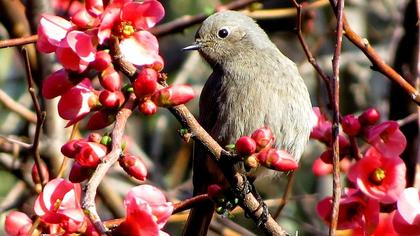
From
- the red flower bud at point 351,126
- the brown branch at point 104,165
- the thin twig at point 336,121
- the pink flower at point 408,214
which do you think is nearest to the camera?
the brown branch at point 104,165

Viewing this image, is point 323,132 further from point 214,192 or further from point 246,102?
point 246,102

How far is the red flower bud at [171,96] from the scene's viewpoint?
7.57 feet

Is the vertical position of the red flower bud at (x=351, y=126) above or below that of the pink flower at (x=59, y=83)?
below

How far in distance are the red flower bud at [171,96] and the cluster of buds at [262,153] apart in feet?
0.83

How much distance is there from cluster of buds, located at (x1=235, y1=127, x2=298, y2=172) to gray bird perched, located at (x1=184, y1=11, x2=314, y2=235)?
1.50 meters

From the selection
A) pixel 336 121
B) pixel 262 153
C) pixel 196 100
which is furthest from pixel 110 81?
pixel 196 100

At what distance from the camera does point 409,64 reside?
441 centimetres

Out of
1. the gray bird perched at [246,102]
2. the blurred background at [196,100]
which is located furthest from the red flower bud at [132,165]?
the gray bird perched at [246,102]

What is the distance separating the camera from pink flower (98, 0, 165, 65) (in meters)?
2.45

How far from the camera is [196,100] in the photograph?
6.94m

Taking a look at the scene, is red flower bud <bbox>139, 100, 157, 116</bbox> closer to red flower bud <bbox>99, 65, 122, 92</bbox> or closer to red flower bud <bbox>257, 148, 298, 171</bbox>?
red flower bud <bbox>99, 65, 122, 92</bbox>

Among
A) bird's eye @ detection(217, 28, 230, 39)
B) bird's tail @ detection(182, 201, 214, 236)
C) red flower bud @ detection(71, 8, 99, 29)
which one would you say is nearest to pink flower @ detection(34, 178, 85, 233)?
red flower bud @ detection(71, 8, 99, 29)

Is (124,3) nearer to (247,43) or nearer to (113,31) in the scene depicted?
(113,31)

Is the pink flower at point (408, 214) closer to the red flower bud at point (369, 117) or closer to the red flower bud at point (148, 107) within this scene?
the red flower bud at point (369, 117)
